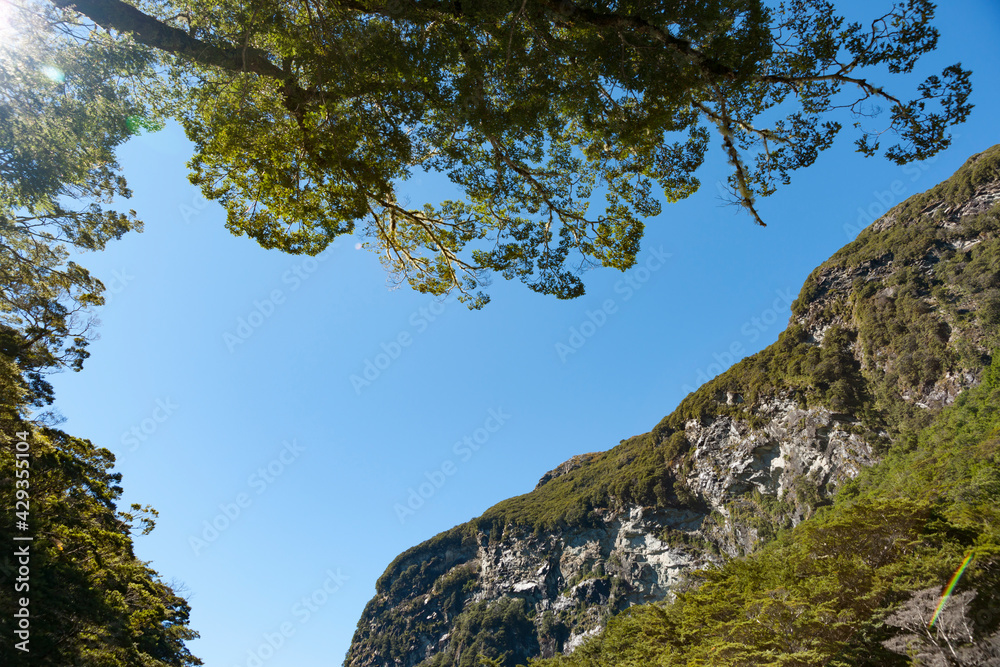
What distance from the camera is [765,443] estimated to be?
37719 mm

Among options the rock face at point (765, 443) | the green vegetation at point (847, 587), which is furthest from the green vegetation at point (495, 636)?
the green vegetation at point (847, 587)

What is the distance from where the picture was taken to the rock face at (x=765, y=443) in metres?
30.2

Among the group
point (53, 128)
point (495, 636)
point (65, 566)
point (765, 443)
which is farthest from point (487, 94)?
point (495, 636)

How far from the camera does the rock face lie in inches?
1190

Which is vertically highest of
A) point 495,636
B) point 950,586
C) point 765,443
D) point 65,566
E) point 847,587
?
point 65,566

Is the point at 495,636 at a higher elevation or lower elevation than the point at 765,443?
lower

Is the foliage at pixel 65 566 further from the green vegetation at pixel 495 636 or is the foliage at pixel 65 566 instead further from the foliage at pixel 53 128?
the green vegetation at pixel 495 636

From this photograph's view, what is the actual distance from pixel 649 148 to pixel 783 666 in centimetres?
992

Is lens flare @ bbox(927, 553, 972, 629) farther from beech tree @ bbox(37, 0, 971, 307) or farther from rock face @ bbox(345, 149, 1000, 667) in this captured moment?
rock face @ bbox(345, 149, 1000, 667)

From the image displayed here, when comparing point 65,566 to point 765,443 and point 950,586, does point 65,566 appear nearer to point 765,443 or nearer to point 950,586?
point 950,586

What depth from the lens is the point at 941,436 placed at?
2405 cm

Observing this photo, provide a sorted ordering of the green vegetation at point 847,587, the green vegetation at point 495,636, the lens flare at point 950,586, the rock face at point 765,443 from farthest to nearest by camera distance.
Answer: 1. the green vegetation at point 495,636
2. the rock face at point 765,443
3. the green vegetation at point 847,587
4. the lens flare at point 950,586

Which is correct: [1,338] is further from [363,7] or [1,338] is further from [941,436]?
[941,436]

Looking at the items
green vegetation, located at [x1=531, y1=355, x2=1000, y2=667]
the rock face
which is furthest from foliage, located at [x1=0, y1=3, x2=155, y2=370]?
the rock face
